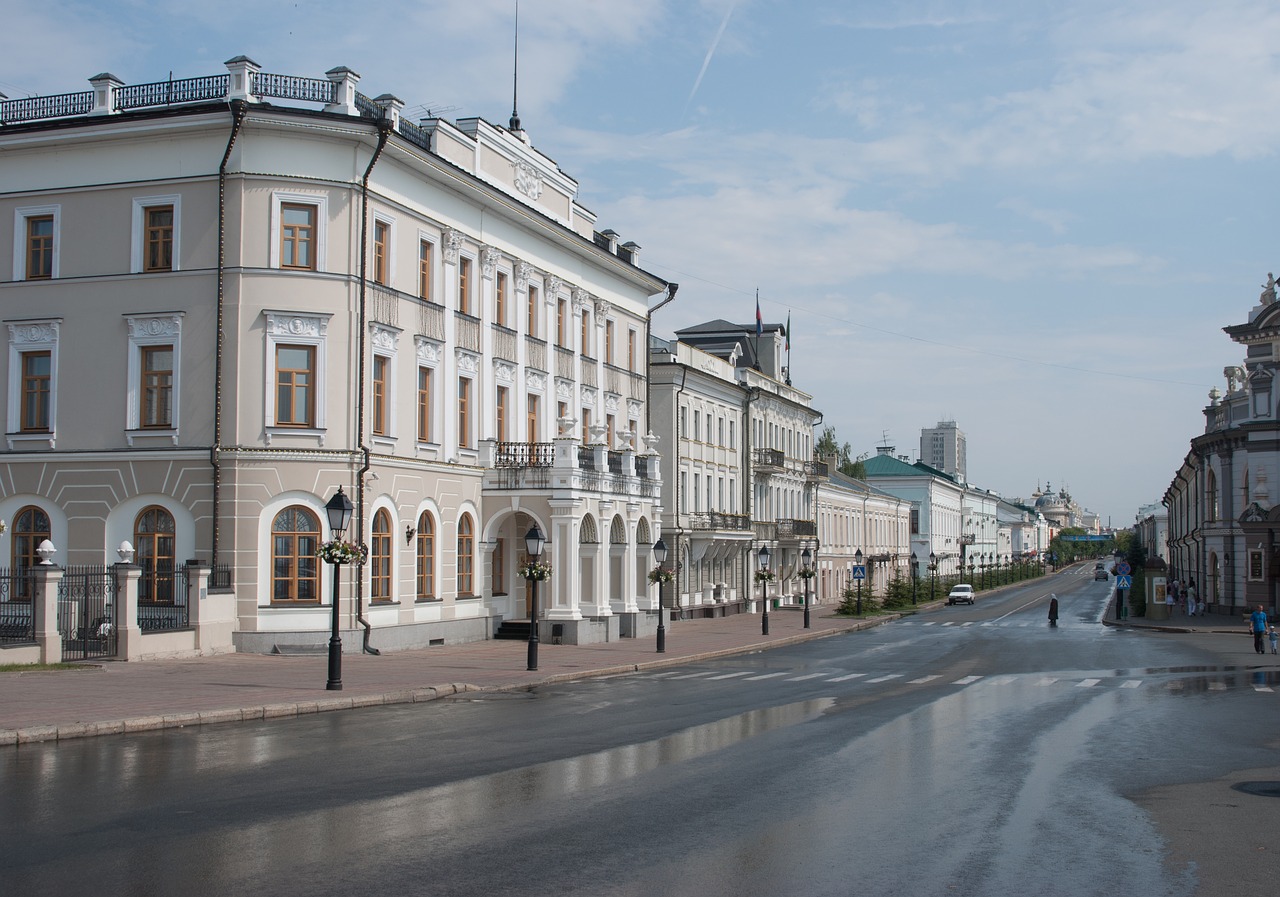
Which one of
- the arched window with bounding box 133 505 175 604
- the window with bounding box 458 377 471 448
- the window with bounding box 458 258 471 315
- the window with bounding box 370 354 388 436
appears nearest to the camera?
the arched window with bounding box 133 505 175 604

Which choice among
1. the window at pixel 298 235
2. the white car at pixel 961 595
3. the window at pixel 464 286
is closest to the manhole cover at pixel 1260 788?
the window at pixel 298 235

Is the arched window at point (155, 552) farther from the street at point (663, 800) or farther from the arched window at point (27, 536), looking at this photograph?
the street at point (663, 800)

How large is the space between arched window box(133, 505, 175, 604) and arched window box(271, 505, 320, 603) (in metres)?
2.65

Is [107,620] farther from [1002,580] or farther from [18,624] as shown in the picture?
[1002,580]

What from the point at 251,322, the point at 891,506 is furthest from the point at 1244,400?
the point at 251,322

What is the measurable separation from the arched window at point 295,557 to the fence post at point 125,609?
438 centimetres

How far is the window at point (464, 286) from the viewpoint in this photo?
37.6 metres

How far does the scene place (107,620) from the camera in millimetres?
27156

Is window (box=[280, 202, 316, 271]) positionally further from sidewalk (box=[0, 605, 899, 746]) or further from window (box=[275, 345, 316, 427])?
sidewalk (box=[0, 605, 899, 746])

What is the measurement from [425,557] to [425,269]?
8.44 meters

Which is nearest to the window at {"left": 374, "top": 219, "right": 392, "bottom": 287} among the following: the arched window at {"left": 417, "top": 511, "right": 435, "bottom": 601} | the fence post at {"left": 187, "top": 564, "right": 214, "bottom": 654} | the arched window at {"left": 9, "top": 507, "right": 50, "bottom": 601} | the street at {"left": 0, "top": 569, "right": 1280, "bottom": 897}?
the arched window at {"left": 417, "top": 511, "right": 435, "bottom": 601}

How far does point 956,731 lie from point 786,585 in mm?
59065

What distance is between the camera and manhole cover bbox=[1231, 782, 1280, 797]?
13430 millimetres

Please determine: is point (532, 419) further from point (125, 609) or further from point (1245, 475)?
point (1245, 475)
